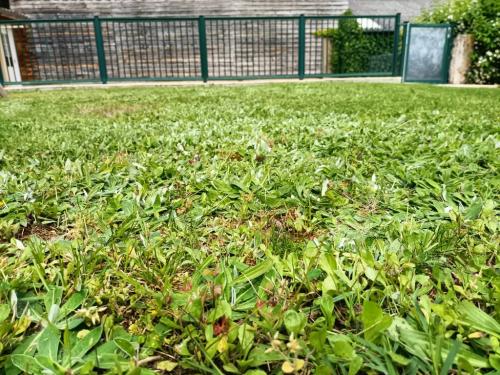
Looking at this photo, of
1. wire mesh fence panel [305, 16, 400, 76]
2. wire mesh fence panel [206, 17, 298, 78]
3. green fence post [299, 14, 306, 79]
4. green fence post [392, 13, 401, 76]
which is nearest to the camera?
green fence post [299, 14, 306, 79]

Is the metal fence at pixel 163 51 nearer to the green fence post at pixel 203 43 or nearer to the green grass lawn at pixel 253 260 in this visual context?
the green fence post at pixel 203 43

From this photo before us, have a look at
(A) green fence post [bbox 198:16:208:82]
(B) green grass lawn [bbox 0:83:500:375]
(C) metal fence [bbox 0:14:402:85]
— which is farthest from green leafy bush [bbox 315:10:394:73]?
(B) green grass lawn [bbox 0:83:500:375]

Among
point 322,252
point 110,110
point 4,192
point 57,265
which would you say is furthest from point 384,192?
point 110,110

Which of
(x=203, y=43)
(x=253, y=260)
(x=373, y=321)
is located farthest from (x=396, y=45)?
(x=373, y=321)

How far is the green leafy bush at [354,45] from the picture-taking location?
15.4 meters

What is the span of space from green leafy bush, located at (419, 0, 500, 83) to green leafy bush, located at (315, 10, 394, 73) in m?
3.24

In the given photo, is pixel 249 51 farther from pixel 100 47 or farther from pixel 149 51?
pixel 100 47

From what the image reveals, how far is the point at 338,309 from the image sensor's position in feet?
3.44

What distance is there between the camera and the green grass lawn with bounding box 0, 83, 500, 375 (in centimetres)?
89

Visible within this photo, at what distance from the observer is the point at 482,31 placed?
1162 cm

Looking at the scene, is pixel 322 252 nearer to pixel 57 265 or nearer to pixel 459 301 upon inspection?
pixel 459 301

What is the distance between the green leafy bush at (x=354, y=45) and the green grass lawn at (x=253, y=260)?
1392 centimetres

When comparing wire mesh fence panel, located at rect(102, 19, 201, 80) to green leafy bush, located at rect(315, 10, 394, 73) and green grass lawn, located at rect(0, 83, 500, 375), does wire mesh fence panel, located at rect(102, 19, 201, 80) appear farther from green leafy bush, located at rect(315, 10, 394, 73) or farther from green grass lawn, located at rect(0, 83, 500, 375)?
green grass lawn, located at rect(0, 83, 500, 375)

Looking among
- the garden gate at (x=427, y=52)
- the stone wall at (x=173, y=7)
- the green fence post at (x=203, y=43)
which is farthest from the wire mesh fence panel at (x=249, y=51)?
the garden gate at (x=427, y=52)
